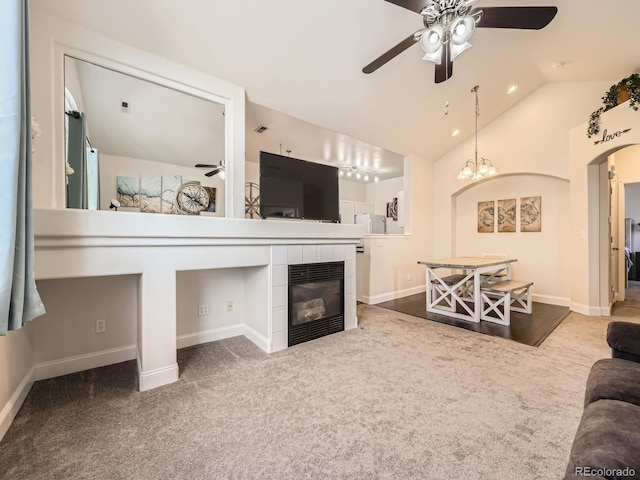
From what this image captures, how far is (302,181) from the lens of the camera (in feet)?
10.0

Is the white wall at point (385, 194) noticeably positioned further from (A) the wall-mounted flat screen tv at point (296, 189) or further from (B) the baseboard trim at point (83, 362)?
(B) the baseboard trim at point (83, 362)

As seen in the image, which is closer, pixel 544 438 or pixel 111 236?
pixel 544 438

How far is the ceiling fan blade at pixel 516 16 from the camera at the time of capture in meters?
1.91

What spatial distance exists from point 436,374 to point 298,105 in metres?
3.29

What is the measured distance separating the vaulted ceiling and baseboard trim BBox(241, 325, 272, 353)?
263 cm

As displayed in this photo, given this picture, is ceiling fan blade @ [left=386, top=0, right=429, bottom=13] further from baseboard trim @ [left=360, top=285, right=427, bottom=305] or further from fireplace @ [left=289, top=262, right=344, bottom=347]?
baseboard trim @ [left=360, top=285, right=427, bottom=305]

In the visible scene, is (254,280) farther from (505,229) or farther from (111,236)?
(505,229)

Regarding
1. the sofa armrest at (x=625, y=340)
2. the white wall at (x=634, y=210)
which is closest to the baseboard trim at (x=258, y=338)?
the sofa armrest at (x=625, y=340)

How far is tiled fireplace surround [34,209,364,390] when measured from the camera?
1.76 metres

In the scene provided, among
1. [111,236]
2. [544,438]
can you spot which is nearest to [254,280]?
[111,236]

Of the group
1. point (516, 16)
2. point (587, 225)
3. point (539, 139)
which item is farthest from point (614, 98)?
point (516, 16)

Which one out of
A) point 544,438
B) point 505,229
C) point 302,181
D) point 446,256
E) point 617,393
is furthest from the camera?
point 446,256

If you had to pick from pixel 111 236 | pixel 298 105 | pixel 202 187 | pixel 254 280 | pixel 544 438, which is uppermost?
pixel 298 105

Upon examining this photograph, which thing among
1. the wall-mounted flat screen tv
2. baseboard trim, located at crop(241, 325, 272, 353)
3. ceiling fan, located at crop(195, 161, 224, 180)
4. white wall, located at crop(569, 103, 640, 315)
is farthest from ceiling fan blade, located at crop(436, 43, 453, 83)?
baseboard trim, located at crop(241, 325, 272, 353)
